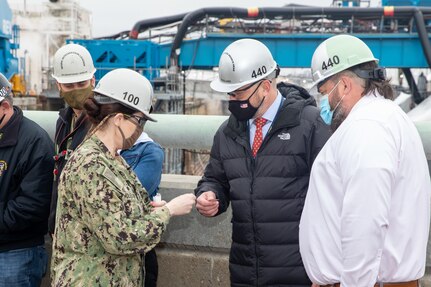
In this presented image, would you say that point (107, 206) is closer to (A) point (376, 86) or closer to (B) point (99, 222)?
(B) point (99, 222)

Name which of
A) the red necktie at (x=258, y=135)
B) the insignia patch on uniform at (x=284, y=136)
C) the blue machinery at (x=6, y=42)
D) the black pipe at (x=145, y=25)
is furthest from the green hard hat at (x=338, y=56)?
the black pipe at (x=145, y=25)

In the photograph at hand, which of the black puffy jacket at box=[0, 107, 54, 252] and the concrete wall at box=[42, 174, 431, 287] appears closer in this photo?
the black puffy jacket at box=[0, 107, 54, 252]

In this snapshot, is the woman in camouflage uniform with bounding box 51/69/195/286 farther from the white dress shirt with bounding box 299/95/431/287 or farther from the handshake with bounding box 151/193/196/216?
the white dress shirt with bounding box 299/95/431/287

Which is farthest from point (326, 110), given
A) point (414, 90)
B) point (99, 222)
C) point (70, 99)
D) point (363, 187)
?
point (414, 90)

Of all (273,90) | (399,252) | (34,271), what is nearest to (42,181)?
Result: (34,271)

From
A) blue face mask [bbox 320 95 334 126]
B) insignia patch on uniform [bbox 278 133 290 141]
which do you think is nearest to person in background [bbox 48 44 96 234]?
insignia patch on uniform [bbox 278 133 290 141]

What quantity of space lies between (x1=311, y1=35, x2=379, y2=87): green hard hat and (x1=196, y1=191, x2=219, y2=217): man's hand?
869mm

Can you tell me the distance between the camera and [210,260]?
3621mm

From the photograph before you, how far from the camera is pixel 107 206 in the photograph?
238 centimetres

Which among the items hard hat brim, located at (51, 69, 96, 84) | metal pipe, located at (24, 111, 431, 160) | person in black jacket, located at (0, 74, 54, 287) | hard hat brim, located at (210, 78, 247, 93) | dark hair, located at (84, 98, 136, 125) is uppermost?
hard hat brim, located at (210, 78, 247, 93)

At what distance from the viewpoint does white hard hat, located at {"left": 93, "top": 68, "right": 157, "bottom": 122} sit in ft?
8.58

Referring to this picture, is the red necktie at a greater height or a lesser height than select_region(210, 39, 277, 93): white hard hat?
lesser

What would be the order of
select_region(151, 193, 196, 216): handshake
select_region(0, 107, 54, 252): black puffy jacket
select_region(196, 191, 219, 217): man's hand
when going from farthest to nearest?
select_region(0, 107, 54, 252): black puffy jacket
select_region(196, 191, 219, 217): man's hand
select_region(151, 193, 196, 216): handshake

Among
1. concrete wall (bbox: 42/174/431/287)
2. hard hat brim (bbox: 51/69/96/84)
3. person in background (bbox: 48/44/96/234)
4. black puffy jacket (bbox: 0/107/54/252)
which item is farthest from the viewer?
hard hat brim (bbox: 51/69/96/84)
